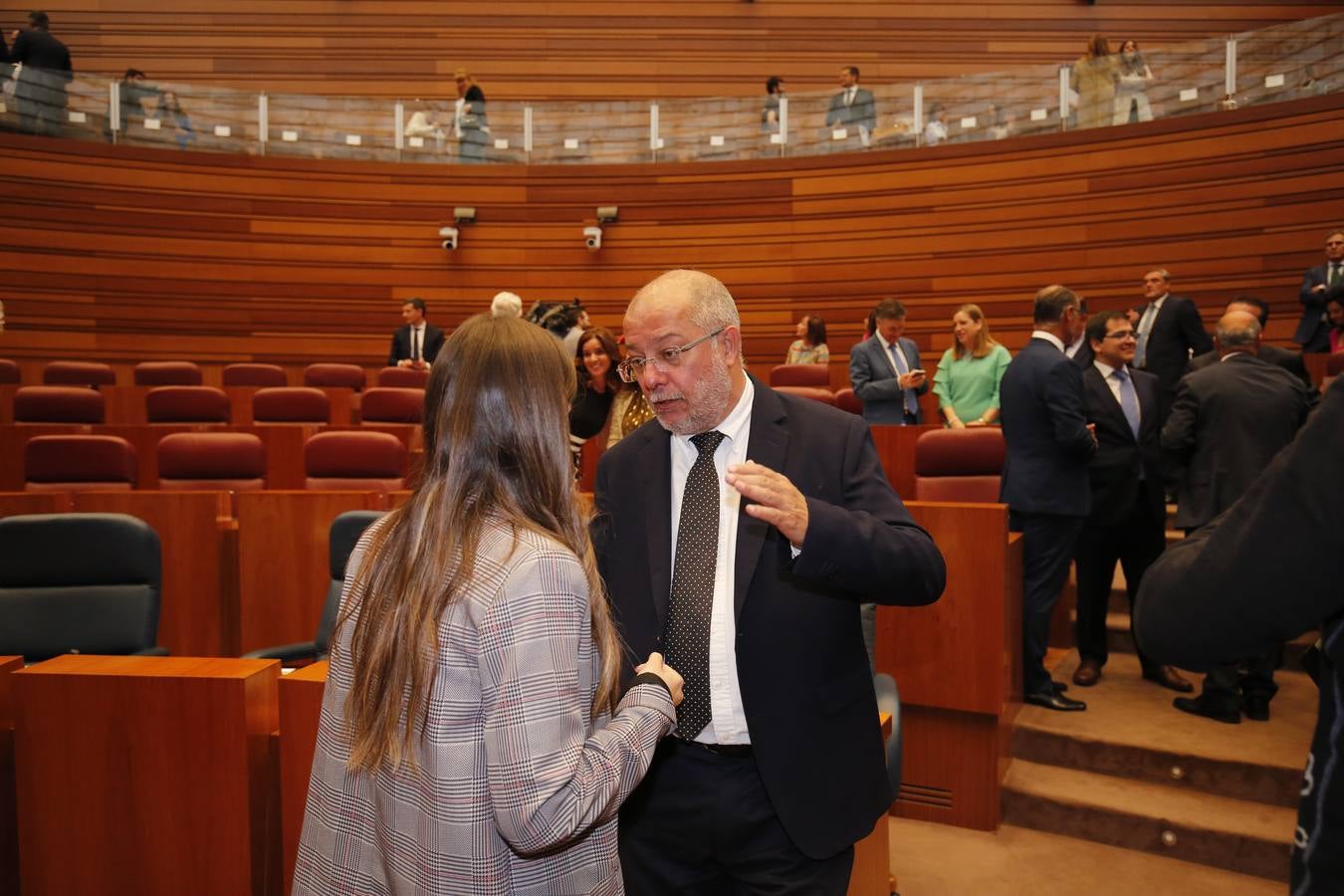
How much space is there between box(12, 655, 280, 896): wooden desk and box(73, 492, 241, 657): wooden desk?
6.10 feet

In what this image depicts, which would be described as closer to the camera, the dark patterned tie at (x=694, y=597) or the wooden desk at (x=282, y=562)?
the dark patterned tie at (x=694, y=597)

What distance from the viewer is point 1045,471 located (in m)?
3.60

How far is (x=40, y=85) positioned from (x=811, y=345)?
7500 mm

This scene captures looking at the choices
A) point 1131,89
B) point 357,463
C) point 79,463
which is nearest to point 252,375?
point 79,463

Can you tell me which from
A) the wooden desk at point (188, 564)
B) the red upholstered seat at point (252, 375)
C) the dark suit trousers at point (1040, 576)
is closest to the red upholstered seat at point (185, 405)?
the red upholstered seat at point (252, 375)

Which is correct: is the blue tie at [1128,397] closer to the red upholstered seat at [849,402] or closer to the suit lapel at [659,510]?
the red upholstered seat at [849,402]

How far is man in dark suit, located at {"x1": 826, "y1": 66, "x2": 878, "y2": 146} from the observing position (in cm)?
886

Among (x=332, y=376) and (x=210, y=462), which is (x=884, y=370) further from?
(x=332, y=376)

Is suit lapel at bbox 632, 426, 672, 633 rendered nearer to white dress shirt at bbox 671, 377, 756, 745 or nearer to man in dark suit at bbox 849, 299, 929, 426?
white dress shirt at bbox 671, 377, 756, 745

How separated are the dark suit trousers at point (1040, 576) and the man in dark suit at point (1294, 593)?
287cm

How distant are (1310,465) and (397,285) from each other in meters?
9.89

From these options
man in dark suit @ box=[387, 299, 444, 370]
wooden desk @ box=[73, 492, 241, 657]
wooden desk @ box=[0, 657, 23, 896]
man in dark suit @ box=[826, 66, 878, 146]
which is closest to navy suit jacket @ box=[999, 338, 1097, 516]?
wooden desk @ box=[73, 492, 241, 657]

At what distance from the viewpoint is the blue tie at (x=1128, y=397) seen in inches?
155

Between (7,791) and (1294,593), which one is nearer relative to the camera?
(1294,593)
